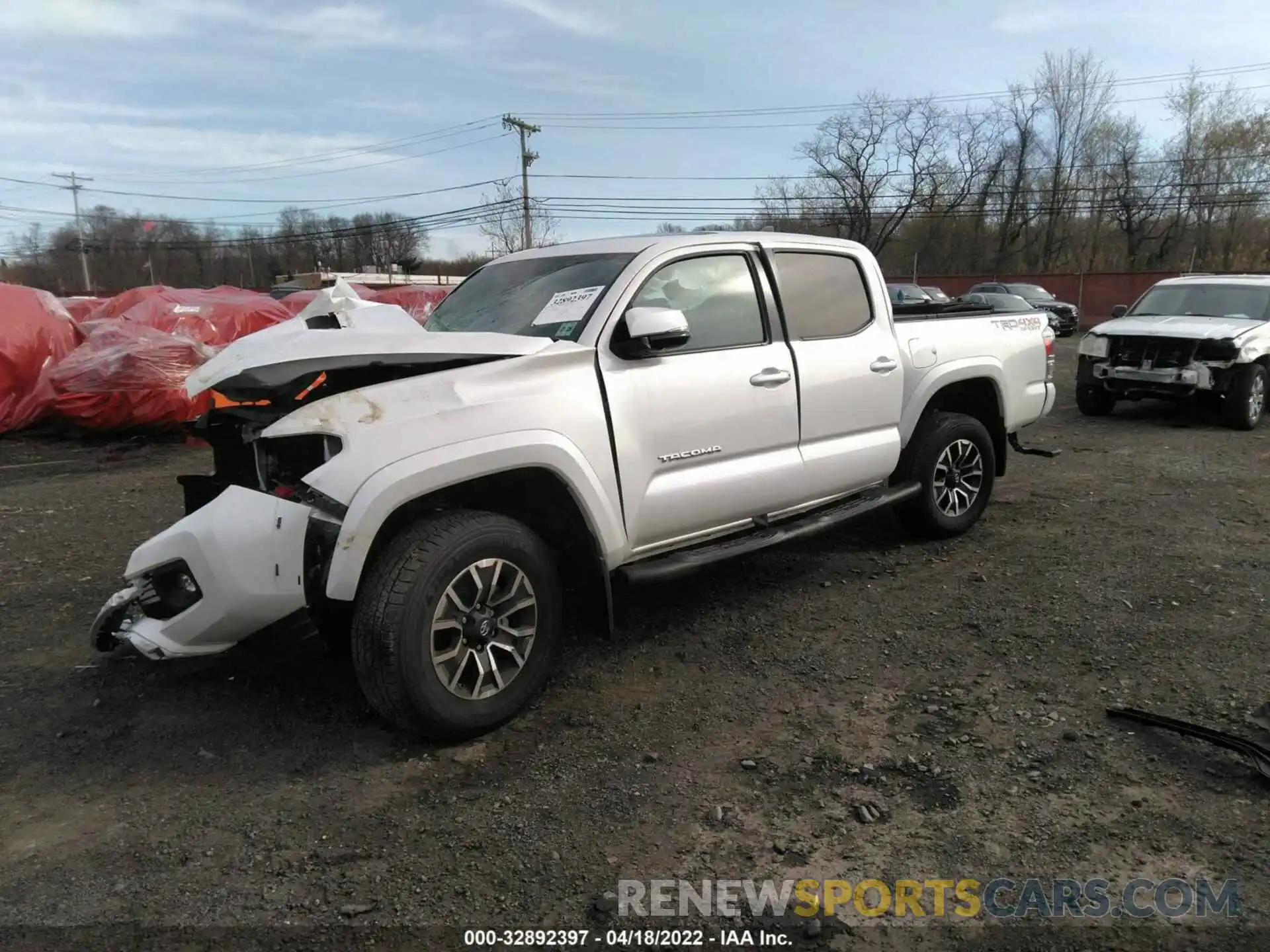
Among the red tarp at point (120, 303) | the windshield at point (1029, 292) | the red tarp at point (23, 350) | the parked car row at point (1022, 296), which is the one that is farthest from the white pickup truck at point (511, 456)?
A: the windshield at point (1029, 292)

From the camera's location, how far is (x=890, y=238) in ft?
184

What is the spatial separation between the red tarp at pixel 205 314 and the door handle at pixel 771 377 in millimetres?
8645

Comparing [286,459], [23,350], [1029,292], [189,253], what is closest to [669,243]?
[286,459]

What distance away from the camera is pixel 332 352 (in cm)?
333

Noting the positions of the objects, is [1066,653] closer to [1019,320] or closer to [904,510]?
[904,510]

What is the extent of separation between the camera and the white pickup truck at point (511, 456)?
10.0ft

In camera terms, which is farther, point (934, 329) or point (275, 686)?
point (934, 329)

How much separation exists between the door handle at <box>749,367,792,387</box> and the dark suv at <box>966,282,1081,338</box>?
2375 centimetres

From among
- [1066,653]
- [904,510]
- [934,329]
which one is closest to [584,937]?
[1066,653]

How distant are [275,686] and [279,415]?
1.29m

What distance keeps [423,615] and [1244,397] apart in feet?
32.9

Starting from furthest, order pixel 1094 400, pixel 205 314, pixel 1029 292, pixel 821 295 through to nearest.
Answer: pixel 1029 292 → pixel 205 314 → pixel 1094 400 → pixel 821 295

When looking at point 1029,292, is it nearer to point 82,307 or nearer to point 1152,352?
point 1152,352

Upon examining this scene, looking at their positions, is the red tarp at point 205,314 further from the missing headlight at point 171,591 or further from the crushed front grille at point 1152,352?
the crushed front grille at point 1152,352
